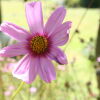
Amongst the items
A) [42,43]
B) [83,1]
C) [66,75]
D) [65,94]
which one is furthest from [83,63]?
[83,1]

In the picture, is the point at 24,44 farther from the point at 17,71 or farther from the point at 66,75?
the point at 66,75

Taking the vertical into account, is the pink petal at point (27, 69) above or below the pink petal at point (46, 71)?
above
